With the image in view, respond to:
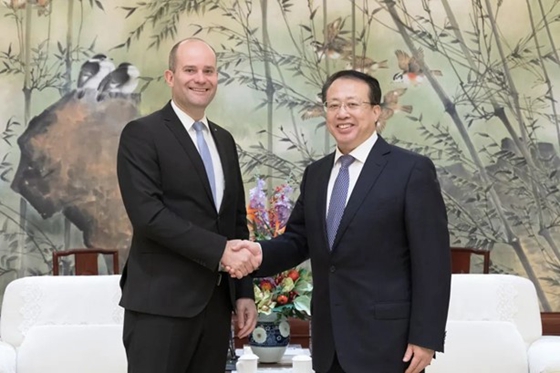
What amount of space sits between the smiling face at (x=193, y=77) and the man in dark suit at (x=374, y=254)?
43cm

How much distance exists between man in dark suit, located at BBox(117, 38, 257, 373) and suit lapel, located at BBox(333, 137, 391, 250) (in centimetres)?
41

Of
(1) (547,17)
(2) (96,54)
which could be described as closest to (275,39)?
(2) (96,54)

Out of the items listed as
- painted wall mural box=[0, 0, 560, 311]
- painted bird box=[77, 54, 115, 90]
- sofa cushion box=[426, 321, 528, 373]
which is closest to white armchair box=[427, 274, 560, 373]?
sofa cushion box=[426, 321, 528, 373]

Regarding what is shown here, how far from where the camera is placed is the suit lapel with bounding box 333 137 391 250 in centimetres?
259

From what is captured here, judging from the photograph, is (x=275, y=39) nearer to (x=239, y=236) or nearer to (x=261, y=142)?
(x=261, y=142)

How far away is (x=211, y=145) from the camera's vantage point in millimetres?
2924

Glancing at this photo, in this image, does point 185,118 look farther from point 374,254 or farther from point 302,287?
point 302,287

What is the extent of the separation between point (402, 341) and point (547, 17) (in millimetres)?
3592

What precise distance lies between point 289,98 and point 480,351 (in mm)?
2167

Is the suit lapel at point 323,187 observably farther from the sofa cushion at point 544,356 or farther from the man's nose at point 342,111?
the sofa cushion at point 544,356

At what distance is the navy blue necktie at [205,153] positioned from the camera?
2.83m

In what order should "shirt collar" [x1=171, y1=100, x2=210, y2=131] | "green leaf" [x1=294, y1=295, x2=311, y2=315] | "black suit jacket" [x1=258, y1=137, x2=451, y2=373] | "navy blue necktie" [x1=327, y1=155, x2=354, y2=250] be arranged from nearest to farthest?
"black suit jacket" [x1=258, y1=137, x2=451, y2=373]
"navy blue necktie" [x1=327, y1=155, x2=354, y2=250]
"shirt collar" [x1=171, y1=100, x2=210, y2=131]
"green leaf" [x1=294, y1=295, x2=311, y2=315]

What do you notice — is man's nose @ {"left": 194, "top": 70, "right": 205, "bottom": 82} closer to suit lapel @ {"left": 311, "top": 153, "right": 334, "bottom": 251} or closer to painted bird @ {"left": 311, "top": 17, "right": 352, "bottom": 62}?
suit lapel @ {"left": 311, "top": 153, "right": 334, "bottom": 251}

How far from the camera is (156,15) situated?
5.38 meters
